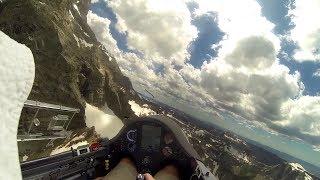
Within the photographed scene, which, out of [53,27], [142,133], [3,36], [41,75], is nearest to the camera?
[3,36]

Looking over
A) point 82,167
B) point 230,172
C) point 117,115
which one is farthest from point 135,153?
point 230,172

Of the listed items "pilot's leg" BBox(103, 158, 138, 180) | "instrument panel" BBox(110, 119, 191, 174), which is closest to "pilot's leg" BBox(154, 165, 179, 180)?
"instrument panel" BBox(110, 119, 191, 174)

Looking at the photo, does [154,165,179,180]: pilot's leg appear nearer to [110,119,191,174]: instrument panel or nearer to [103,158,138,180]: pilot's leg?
[110,119,191,174]: instrument panel

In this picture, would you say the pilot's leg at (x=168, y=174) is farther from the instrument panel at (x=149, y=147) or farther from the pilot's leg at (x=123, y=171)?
the pilot's leg at (x=123, y=171)

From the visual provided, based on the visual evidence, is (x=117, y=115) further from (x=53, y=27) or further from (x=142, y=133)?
(x=142, y=133)

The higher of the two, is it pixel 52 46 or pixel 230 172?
pixel 52 46

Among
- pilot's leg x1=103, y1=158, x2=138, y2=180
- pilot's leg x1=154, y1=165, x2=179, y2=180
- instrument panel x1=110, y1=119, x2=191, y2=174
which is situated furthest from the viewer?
instrument panel x1=110, y1=119, x2=191, y2=174
